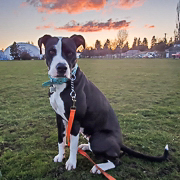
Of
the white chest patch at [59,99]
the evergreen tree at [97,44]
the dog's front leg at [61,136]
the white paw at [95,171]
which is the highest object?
the evergreen tree at [97,44]

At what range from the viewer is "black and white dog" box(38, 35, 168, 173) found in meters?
2.59

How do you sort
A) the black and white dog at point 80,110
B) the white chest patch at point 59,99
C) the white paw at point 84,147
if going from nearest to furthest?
the black and white dog at point 80,110
the white chest patch at point 59,99
the white paw at point 84,147

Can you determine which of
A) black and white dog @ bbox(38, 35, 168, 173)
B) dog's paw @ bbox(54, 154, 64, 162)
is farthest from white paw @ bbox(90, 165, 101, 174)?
dog's paw @ bbox(54, 154, 64, 162)

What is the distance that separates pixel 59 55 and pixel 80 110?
0.86 m

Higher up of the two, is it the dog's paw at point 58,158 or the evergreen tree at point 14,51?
the evergreen tree at point 14,51

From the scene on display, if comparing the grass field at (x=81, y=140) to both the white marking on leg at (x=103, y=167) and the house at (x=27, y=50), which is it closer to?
the white marking on leg at (x=103, y=167)

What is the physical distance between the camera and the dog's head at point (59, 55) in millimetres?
2492

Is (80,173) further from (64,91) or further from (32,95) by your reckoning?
(32,95)

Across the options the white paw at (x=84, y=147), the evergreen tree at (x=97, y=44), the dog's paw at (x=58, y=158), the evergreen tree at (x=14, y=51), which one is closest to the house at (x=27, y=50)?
the evergreen tree at (x=14, y=51)

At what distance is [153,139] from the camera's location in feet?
12.8

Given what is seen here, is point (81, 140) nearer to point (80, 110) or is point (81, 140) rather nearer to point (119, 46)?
point (80, 110)

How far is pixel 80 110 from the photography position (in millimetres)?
2721

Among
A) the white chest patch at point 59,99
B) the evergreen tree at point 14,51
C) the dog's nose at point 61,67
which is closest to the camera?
the dog's nose at point 61,67

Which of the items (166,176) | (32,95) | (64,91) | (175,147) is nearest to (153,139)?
(175,147)
